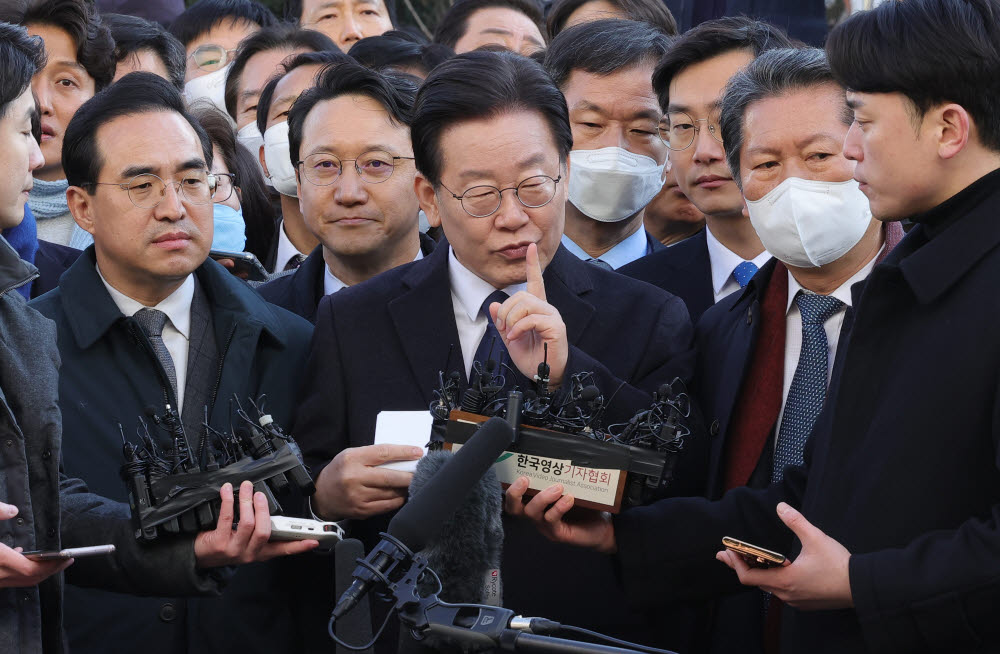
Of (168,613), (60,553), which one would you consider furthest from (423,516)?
(168,613)

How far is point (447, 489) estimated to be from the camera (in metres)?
2.48

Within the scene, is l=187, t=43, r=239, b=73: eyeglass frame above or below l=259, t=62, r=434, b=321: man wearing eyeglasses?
above

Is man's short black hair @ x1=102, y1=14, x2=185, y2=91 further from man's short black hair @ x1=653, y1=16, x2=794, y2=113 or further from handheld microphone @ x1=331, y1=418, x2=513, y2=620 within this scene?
handheld microphone @ x1=331, y1=418, x2=513, y2=620

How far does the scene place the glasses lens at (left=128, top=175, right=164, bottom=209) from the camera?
4.78m

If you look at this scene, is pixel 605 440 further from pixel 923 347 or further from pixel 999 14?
pixel 999 14

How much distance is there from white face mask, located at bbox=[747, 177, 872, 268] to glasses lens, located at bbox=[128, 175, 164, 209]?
214 cm

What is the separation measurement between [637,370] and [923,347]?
1.10 m

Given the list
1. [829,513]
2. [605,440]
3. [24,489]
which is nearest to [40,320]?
[24,489]

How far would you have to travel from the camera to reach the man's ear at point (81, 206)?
4883 millimetres

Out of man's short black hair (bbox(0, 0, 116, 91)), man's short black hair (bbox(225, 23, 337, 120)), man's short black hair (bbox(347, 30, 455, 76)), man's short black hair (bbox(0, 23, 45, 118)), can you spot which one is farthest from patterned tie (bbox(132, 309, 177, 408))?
man's short black hair (bbox(225, 23, 337, 120))

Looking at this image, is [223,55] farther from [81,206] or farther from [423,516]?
[423,516]

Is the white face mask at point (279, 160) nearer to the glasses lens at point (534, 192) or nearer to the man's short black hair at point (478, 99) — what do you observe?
the man's short black hair at point (478, 99)

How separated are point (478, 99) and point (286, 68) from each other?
9.36 ft

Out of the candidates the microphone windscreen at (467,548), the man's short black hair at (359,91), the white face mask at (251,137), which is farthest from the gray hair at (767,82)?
the white face mask at (251,137)
